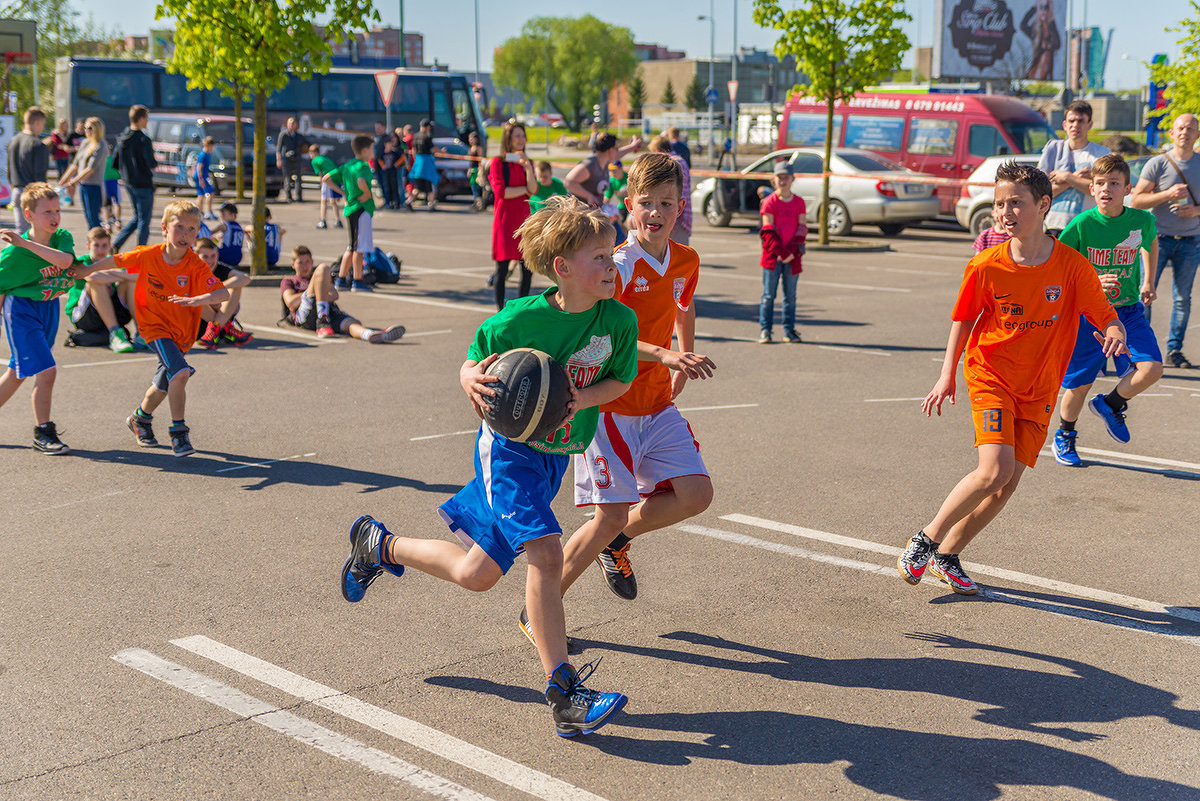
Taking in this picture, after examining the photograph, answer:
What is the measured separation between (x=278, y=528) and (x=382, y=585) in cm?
108

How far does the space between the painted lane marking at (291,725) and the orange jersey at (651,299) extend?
1575mm

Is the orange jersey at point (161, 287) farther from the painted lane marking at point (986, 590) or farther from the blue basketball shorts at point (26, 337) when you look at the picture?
the painted lane marking at point (986, 590)

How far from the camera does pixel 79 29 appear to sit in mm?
59719

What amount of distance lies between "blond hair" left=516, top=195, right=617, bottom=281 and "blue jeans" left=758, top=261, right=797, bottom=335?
26.7 feet

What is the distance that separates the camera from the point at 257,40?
1562 cm

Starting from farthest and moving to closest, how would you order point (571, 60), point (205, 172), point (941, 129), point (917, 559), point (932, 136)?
point (571, 60)
point (205, 172)
point (932, 136)
point (941, 129)
point (917, 559)

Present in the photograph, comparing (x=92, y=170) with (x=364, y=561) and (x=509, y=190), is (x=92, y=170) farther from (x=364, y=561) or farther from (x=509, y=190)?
(x=364, y=561)

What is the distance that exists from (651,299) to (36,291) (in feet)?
15.5

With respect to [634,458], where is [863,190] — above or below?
above

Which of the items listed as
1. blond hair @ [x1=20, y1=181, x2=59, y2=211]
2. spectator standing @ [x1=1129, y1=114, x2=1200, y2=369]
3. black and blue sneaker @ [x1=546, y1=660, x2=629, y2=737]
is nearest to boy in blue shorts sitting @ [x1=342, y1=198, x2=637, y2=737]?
black and blue sneaker @ [x1=546, y1=660, x2=629, y2=737]

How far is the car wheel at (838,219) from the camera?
23.6 metres

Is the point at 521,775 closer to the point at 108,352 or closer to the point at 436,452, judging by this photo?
the point at 436,452

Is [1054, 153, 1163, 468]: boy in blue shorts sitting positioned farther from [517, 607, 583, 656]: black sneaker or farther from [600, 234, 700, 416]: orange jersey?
[517, 607, 583, 656]: black sneaker

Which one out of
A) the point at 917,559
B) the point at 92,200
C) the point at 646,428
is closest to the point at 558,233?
the point at 646,428
